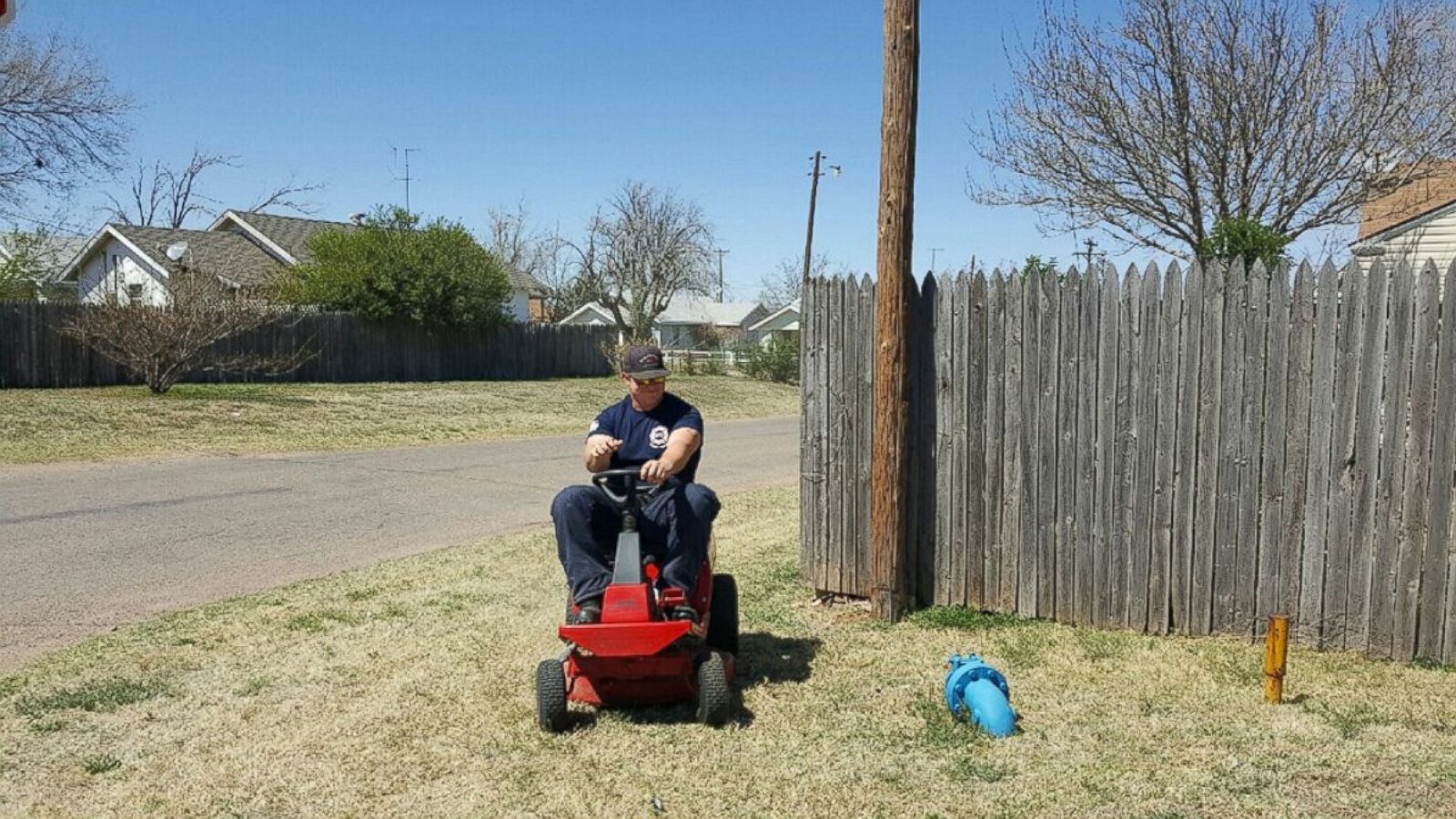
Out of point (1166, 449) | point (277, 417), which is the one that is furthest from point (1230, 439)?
point (277, 417)

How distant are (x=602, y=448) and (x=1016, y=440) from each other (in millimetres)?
2463

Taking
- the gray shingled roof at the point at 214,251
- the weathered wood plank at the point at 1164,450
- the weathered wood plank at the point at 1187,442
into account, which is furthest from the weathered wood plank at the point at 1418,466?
the gray shingled roof at the point at 214,251

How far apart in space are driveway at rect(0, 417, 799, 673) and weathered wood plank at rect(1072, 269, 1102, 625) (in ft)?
12.8

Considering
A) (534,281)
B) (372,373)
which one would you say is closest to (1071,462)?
(372,373)

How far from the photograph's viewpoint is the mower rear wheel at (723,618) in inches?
216

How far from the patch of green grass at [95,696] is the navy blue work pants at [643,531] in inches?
82.3

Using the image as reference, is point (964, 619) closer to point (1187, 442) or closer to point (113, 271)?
point (1187, 442)

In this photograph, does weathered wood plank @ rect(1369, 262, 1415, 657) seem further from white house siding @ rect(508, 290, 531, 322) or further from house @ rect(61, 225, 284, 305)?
white house siding @ rect(508, 290, 531, 322)

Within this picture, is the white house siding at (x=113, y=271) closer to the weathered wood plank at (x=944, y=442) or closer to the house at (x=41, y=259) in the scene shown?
the house at (x=41, y=259)

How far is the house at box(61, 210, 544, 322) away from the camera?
36.7m

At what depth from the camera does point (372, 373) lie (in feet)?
95.8

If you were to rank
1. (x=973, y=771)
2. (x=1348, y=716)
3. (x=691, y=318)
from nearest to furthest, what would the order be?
(x=973, y=771) → (x=1348, y=716) → (x=691, y=318)

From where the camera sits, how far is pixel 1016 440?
6363 mm

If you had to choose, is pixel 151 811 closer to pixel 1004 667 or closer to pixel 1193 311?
pixel 1004 667
